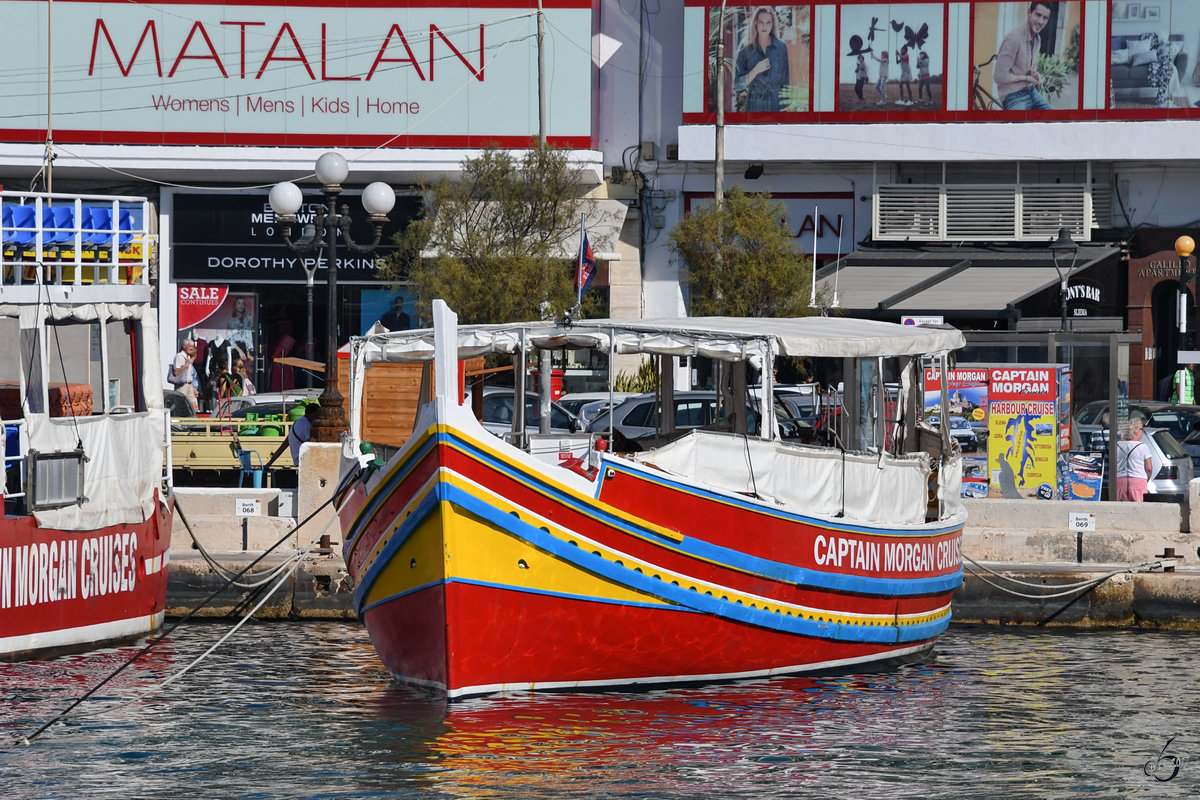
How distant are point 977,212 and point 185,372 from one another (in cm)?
1612

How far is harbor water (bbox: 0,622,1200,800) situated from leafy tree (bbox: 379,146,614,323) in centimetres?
1415

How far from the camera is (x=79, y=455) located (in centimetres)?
1523

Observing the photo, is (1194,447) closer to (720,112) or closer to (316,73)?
(720,112)

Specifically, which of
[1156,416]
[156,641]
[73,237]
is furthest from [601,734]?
[1156,416]

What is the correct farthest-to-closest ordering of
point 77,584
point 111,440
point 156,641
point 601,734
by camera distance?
point 156,641 → point 111,440 → point 77,584 → point 601,734

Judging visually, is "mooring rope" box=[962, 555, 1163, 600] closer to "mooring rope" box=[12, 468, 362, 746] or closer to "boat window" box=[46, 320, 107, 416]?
"mooring rope" box=[12, 468, 362, 746]

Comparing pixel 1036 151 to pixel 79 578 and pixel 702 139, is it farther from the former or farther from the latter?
pixel 79 578

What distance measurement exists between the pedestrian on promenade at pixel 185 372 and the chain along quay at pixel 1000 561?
583 inches

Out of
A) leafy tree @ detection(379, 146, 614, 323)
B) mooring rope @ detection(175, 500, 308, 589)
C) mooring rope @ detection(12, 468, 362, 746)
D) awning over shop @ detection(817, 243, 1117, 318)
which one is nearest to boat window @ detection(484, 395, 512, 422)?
leafy tree @ detection(379, 146, 614, 323)

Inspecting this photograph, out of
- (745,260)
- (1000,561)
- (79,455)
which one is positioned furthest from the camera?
(745,260)

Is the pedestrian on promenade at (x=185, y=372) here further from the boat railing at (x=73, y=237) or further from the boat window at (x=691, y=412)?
the boat railing at (x=73, y=237)

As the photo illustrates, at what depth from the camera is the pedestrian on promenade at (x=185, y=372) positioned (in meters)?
33.5

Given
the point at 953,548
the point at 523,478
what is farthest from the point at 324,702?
the point at 953,548

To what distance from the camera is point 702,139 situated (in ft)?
115
